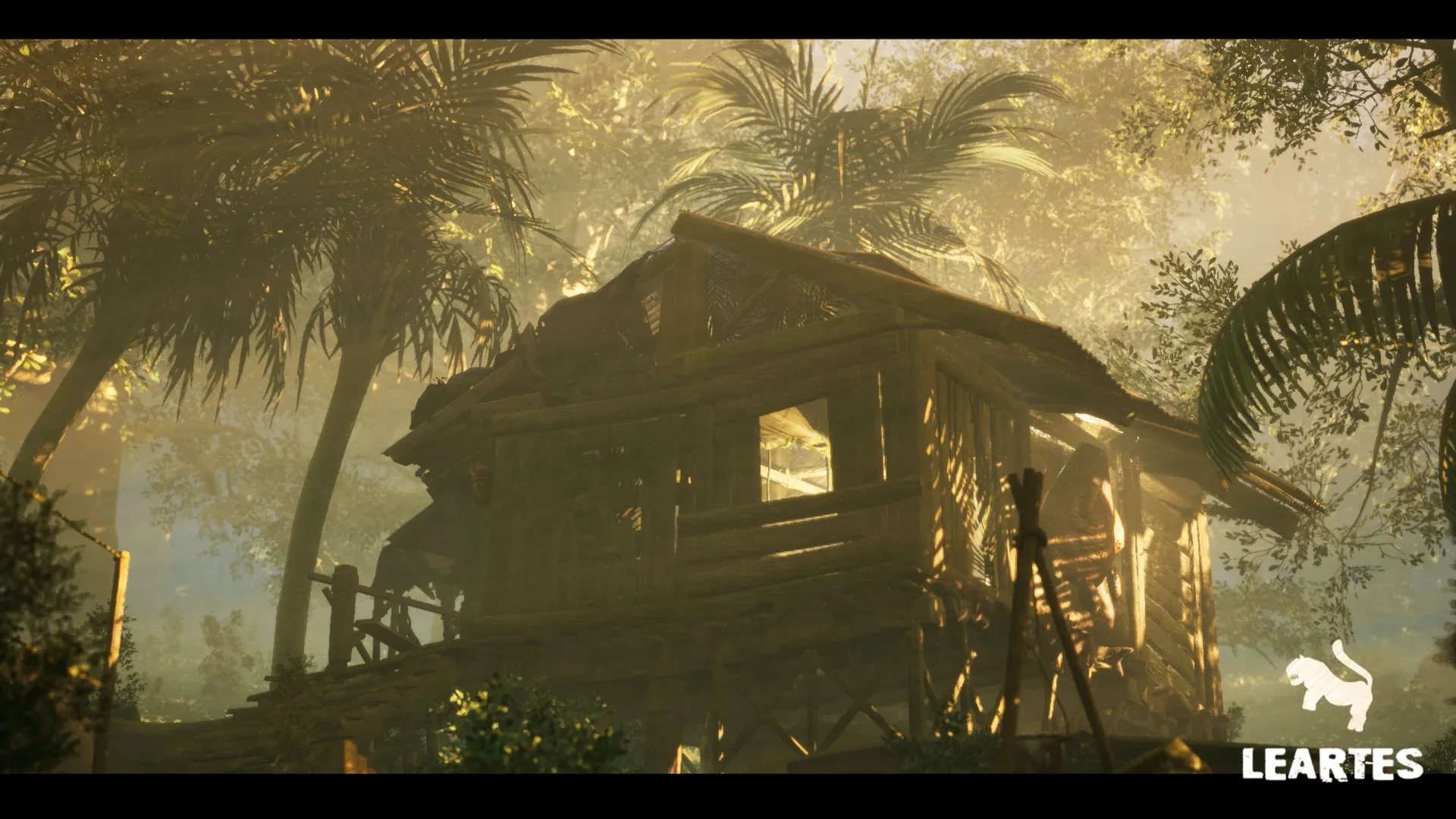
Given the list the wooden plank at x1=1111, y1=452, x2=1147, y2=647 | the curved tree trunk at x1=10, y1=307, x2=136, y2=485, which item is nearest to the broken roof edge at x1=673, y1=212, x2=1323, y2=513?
the wooden plank at x1=1111, y1=452, x2=1147, y2=647

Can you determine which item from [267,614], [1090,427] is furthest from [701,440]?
[267,614]

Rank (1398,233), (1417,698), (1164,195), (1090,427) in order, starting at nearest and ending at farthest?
(1398,233), (1090,427), (1417,698), (1164,195)

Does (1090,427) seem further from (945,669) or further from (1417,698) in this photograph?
(1417,698)

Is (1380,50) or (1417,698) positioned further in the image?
(1417,698)

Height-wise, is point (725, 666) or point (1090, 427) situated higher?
point (1090, 427)

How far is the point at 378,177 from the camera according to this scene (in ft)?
69.8

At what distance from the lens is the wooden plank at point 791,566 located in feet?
42.2

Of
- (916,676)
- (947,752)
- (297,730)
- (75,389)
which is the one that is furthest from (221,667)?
(947,752)

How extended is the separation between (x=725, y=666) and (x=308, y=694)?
15.2 ft

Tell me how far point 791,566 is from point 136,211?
11.2 meters

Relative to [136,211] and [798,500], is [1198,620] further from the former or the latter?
[136,211]

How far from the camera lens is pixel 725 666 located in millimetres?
14250

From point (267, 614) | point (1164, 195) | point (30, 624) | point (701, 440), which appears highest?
point (1164, 195)
